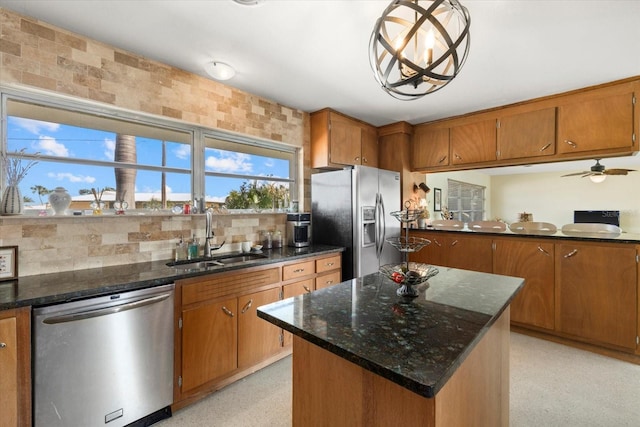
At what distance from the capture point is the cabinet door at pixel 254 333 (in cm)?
219

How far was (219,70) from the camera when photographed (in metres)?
2.32

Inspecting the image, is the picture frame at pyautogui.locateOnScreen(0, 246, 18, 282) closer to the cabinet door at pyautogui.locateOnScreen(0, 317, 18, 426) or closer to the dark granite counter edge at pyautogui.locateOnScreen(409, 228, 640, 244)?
the cabinet door at pyautogui.locateOnScreen(0, 317, 18, 426)

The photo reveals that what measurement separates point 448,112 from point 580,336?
2.74m

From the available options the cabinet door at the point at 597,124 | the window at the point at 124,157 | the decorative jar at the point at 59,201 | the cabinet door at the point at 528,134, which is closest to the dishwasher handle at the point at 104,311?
the decorative jar at the point at 59,201

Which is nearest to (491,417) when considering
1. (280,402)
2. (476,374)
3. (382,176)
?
(476,374)

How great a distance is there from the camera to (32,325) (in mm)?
1364

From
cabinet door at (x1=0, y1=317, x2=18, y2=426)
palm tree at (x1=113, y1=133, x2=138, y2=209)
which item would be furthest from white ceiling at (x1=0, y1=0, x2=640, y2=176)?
cabinet door at (x1=0, y1=317, x2=18, y2=426)

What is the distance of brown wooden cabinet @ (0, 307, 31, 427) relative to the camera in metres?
1.29

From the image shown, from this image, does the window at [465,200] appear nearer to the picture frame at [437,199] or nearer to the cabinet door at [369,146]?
the picture frame at [437,199]

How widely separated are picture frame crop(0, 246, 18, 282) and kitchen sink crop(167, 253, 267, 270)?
2.78ft

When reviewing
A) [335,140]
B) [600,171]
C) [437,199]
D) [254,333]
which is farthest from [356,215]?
[437,199]

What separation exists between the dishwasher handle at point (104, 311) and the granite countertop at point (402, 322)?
3.15 ft

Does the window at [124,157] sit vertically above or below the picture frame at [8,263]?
above

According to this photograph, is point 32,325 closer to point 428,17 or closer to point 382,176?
point 428,17
